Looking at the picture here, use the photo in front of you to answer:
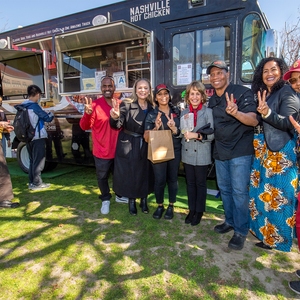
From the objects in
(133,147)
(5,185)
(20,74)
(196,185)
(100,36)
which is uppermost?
(100,36)

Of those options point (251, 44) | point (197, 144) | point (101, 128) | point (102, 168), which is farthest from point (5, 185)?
point (251, 44)

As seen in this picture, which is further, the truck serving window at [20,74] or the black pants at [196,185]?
the truck serving window at [20,74]

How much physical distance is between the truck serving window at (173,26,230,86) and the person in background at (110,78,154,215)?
1.00 m

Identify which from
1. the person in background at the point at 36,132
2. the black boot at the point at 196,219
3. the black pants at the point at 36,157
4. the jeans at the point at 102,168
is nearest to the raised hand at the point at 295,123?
the black boot at the point at 196,219

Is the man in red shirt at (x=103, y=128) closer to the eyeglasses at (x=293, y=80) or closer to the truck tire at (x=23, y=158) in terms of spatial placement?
the eyeglasses at (x=293, y=80)

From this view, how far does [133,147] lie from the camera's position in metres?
3.23

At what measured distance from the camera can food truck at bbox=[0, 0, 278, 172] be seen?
3578mm

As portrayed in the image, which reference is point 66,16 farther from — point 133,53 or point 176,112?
point 176,112

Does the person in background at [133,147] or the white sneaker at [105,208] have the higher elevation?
the person in background at [133,147]

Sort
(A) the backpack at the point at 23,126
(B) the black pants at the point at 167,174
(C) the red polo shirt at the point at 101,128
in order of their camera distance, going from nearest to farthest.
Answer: (B) the black pants at the point at 167,174, (C) the red polo shirt at the point at 101,128, (A) the backpack at the point at 23,126

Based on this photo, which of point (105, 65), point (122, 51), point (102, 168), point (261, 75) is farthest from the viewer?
point (105, 65)

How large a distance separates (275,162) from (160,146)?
1.19 m

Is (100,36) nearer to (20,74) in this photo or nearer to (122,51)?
(122,51)

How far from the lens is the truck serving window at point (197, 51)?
3.64 m
